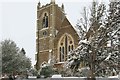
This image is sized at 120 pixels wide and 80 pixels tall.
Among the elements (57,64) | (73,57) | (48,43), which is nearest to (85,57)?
(73,57)

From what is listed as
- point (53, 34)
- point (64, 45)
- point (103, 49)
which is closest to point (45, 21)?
point (53, 34)

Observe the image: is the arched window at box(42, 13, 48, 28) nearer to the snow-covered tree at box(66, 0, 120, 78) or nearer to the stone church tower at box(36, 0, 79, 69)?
the stone church tower at box(36, 0, 79, 69)

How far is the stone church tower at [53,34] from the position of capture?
152ft

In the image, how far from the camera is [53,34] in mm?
48500

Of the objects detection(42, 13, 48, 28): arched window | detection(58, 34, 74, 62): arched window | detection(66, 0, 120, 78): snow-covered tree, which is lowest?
detection(66, 0, 120, 78): snow-covered tree

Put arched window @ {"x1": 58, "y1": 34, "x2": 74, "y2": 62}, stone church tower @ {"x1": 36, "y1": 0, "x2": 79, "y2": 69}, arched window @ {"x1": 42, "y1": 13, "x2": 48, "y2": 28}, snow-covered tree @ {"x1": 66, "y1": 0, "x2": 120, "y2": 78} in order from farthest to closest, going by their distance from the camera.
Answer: arched window @ {"x1": 42, "y1": 13, "x2": 48, "y2": 28} < stone church tower @ {"x1": 36, "y1": 0, "x2": 79, "y2": 69} < arched window @ {"x1": 58, "y1": 34, "x2": 74, "y2": 62} < snow-covered tree @ {"x1": 66, "y1": 0, "x2": 120, "y2": 78}

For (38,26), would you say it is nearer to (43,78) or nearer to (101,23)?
(43,78)

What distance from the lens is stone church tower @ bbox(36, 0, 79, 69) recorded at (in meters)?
46.4

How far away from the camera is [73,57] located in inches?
727

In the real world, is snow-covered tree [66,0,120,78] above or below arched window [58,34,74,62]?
below

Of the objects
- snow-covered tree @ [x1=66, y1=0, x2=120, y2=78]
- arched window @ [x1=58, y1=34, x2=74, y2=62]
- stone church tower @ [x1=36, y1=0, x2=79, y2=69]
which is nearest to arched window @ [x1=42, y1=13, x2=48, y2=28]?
stone church tower @ [x1=36, y1=0, x2=79, y2=69]

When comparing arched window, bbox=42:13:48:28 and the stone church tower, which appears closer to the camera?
the stone church tower

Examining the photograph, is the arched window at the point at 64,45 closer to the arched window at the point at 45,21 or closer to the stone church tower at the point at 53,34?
the stone church tower at the point at 53,34

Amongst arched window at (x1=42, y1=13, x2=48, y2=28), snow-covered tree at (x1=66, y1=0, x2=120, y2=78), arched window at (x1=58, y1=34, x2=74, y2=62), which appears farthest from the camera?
arched window at (x1=42, y1=13, x2=48, y2=28)
